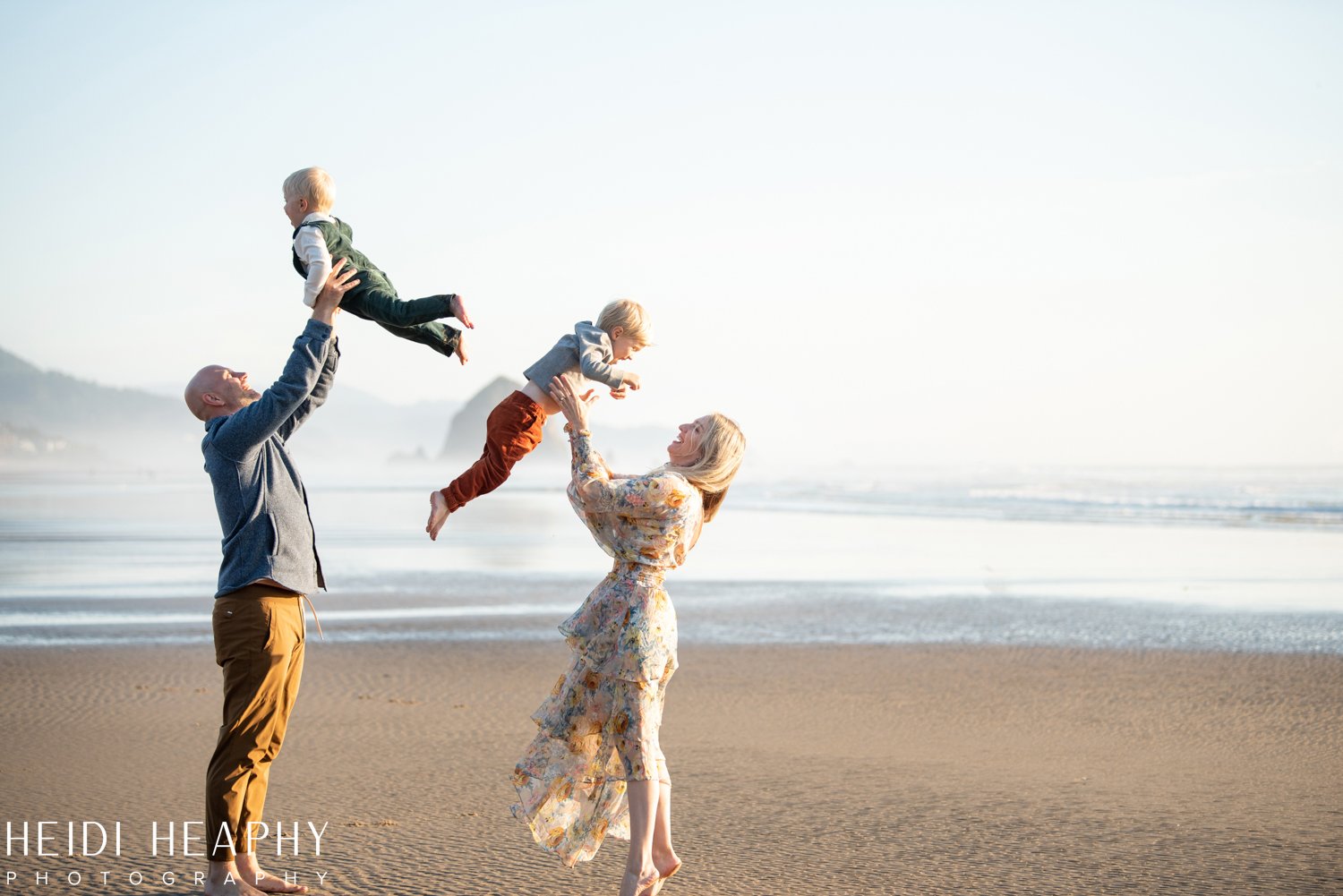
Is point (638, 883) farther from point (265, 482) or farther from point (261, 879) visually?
point (265, 482)

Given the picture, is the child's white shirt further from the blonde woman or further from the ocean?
the ocean

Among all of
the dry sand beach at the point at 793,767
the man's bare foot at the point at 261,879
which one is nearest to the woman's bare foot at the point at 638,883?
the dry sand beach at the point at 793,767

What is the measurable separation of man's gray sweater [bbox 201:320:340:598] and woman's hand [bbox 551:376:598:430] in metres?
0.86

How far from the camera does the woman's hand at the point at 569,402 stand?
4.38 meters

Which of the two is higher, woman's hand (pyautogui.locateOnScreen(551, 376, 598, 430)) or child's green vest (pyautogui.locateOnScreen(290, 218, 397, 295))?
child's green vest (pyautogui.locateOnScreen(290, 218, 397, 295))

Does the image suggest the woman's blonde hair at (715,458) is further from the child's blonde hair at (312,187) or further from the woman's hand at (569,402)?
the child's blonde hair at (312,187)

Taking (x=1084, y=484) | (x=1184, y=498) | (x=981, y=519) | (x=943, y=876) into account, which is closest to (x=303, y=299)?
(x=943, y=876)

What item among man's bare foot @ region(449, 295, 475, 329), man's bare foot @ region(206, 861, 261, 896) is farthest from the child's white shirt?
man's bare foot @ region(206, 861, 261, 896)

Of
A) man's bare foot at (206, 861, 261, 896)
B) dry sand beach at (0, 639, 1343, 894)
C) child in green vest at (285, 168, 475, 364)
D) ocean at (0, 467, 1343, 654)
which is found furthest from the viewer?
ocean at (0, 467, 1343, 654)

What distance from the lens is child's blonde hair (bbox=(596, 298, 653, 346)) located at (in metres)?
4.54

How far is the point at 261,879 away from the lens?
4602 millimetres

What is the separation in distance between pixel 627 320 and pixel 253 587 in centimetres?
172

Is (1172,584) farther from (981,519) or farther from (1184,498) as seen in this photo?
(1184,498)

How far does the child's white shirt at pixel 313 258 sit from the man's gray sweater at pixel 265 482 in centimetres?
13
